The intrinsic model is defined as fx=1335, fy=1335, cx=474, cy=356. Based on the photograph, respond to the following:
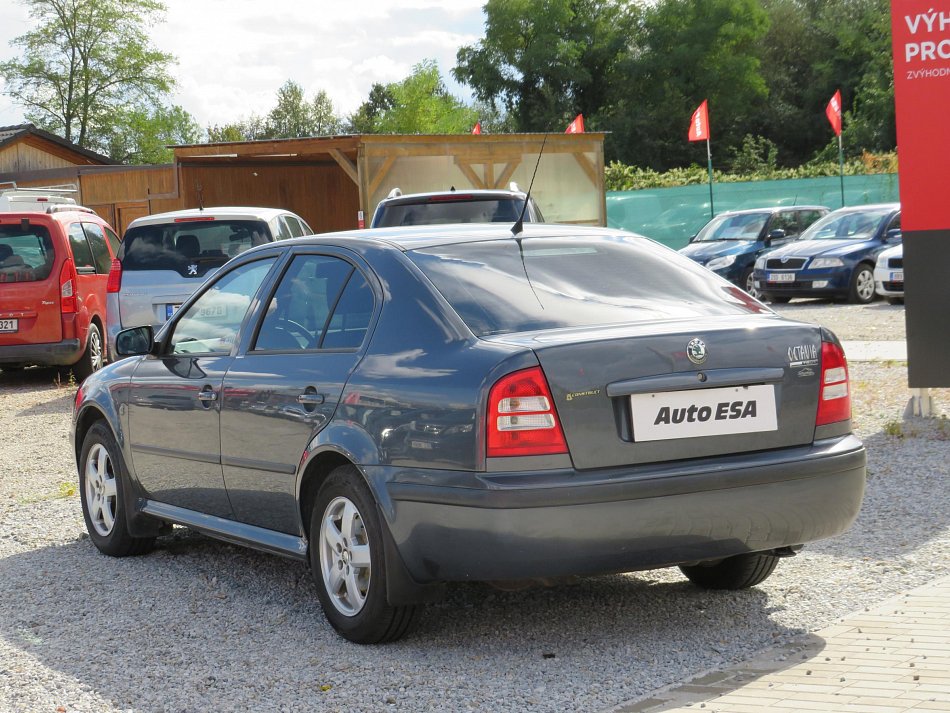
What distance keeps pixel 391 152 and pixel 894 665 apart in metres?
19.2

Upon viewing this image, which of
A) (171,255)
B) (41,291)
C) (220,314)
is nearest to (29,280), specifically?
(41,291)

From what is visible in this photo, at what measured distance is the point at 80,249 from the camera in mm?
15836

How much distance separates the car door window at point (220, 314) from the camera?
5914 millimetres

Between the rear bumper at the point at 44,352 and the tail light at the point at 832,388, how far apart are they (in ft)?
39.4

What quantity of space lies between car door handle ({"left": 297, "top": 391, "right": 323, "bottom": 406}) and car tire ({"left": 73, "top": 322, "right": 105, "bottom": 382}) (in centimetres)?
1099

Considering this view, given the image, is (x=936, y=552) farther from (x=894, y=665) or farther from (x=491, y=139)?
(x=491, y=139)

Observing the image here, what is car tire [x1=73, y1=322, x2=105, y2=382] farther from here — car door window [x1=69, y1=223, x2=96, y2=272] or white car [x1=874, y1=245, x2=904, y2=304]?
white car [x1=874, y1=245, x2=904, y2=304]

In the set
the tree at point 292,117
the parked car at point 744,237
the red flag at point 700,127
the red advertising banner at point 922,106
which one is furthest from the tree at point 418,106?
the red advertising banner at point 922,106

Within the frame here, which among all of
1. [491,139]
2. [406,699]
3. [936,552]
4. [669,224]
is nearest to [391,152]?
[491,139]

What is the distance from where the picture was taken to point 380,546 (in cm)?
464

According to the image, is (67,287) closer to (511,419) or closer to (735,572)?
(735,572)

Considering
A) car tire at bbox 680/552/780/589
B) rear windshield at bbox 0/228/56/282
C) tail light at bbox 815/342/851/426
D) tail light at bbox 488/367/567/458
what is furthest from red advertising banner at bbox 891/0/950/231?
rear windshield at bbox 0/228/56/282

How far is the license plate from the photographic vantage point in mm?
4426

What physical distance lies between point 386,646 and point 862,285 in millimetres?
18441
